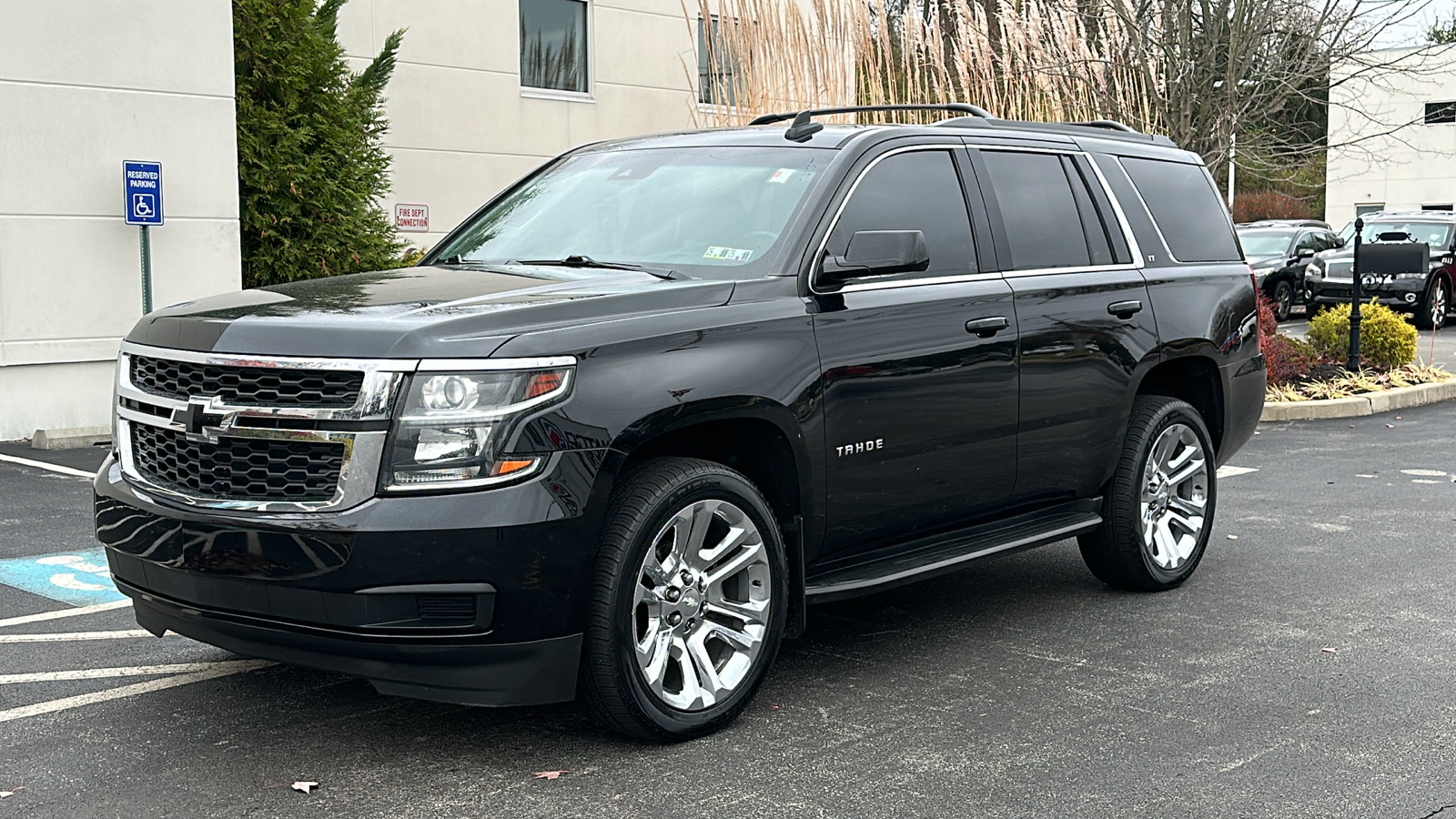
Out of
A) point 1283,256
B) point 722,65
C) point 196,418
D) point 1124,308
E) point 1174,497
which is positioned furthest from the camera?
point 1283,256

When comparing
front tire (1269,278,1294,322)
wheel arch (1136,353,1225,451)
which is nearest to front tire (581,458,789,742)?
wheel arch (1136,353,1225,451)

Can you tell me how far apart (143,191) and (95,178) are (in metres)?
0.39

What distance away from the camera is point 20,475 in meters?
9.96

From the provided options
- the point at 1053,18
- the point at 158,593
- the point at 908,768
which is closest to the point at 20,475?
the point at 158,593

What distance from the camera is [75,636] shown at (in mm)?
5895

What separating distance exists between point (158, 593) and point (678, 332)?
1.71 meters

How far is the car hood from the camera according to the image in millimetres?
4211

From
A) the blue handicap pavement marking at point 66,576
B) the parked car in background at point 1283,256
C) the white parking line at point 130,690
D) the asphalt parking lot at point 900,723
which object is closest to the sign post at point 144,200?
the blue handicap pavement marking at point 66,576

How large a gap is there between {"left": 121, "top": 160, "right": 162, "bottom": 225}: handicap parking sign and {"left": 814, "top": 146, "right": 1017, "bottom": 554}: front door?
8345mm

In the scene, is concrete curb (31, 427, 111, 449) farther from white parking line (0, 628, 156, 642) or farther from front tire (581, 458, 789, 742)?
front tire (581, 458, 789, 742)

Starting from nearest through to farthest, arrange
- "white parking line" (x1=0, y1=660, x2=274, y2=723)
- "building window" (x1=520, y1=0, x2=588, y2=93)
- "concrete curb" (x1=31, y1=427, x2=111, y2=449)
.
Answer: "white parking line" (x1=0, y1=660, x2=274, y2=723), "concrete curb" (x1=31, y1=427, x2=111, y2=449), "building window" (x1=520, y1=0, x2=588, y2=93)

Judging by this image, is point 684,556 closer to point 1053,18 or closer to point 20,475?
point 20,475

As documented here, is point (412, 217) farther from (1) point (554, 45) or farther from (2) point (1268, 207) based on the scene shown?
(2) point (1268, 207)

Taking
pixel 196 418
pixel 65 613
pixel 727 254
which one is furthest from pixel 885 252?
pixel 65 613
